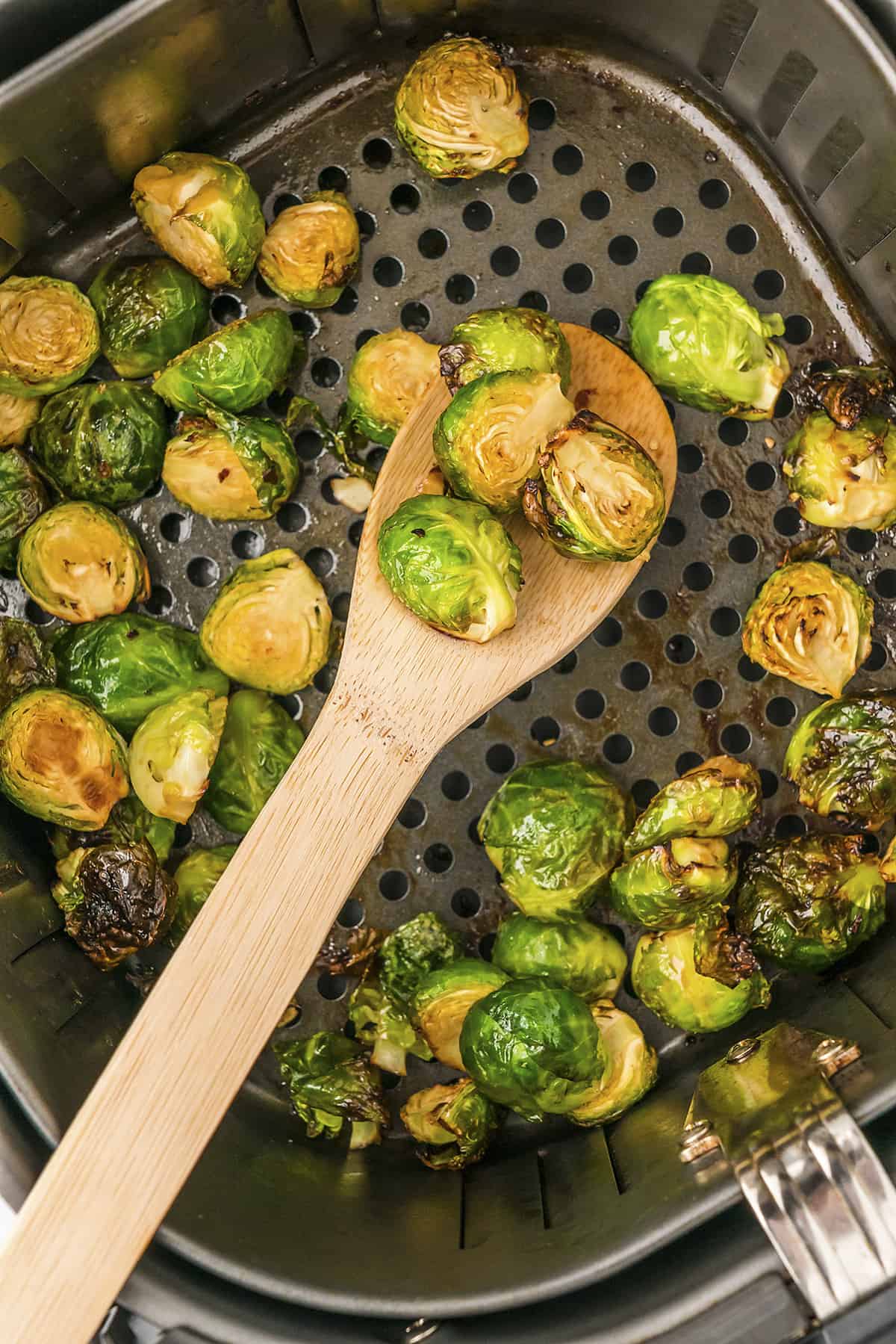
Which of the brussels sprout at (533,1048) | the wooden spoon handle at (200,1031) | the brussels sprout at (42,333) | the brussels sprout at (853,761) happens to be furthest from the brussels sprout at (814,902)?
the brussels sprout at (42,333)

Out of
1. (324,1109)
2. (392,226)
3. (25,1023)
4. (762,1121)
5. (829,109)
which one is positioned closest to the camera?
(762,1121)

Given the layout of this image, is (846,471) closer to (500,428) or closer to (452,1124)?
(500,428)

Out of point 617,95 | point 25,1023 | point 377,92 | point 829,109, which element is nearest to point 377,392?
point 377,92

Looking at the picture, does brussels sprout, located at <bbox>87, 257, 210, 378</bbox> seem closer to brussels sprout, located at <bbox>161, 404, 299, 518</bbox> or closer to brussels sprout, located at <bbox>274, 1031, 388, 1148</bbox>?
brussels sprout, located at <bbox>161, 404, 299, 518</bbox>

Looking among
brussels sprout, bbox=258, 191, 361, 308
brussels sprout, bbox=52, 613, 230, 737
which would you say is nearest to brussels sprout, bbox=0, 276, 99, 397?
brussels sprout, bbox=258, 191, 361, 308

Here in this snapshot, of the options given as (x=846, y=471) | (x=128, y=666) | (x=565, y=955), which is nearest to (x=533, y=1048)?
(x=565, y=955)

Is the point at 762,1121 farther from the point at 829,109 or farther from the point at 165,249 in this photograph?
the point at 165,249

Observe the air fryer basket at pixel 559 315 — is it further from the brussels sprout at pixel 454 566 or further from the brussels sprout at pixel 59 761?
the brussels sprout at pixel 454 566
